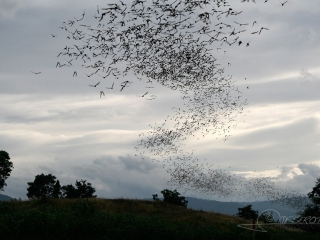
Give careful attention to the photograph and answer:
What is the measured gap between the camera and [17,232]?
24875 mm

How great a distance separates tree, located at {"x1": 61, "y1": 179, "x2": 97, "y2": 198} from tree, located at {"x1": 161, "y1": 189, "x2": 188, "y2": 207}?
15.7 metres

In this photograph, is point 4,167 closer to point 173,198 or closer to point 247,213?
point 173,198

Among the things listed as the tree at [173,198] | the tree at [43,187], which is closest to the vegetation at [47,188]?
the tree at [43,187]

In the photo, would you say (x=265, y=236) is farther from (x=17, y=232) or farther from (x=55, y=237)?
(x=17, y=232)

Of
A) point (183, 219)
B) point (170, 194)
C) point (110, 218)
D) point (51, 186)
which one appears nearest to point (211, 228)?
point (110, 218)

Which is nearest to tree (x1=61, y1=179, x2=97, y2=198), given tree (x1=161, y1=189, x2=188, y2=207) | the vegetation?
the vegetation

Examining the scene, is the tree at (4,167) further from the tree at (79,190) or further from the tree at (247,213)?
the tree at (247,213)

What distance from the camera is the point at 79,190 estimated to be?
2968 inches

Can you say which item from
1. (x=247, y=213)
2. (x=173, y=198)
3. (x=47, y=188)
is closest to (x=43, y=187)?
(x=47, y=188)

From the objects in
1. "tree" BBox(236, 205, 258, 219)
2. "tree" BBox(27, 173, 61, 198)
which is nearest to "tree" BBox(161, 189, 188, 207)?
"tree" BBox(236, 205, 258, 219)

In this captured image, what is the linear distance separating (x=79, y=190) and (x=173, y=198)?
19196 mm

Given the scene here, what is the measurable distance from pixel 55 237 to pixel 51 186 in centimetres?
4881

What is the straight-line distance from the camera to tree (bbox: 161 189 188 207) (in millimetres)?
67438

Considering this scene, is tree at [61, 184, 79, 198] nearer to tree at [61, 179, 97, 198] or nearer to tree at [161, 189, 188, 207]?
tree at [61, 179, 97, 198]
